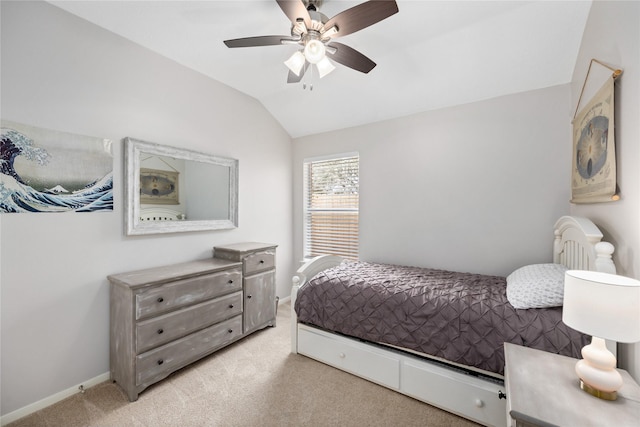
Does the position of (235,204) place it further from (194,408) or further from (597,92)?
(597,92)

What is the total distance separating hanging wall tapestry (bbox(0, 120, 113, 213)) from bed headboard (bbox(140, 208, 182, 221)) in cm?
27

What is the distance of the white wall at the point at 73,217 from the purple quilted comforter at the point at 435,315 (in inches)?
60.9

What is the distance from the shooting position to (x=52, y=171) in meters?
1.91

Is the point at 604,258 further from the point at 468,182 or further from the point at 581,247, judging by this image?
the point at 468,182

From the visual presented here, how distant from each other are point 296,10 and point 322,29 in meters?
0.20

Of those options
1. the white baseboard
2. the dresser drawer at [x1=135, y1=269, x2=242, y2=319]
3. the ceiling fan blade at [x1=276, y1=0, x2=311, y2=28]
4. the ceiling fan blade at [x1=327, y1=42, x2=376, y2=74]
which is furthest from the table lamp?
the white baseboard

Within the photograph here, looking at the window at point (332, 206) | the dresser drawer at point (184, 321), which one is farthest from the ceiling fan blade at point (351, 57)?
the dresser drawer at point (184, 321)

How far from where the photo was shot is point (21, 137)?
1.78 meters

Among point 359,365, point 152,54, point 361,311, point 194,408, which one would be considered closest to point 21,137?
point 152,54

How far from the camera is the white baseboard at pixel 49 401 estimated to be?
1742mm

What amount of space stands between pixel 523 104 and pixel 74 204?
388cm

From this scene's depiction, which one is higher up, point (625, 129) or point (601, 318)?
point (625, 129)

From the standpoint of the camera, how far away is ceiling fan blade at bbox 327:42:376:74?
5.97 feet

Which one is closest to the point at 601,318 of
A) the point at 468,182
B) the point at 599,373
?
the point at 599,373
